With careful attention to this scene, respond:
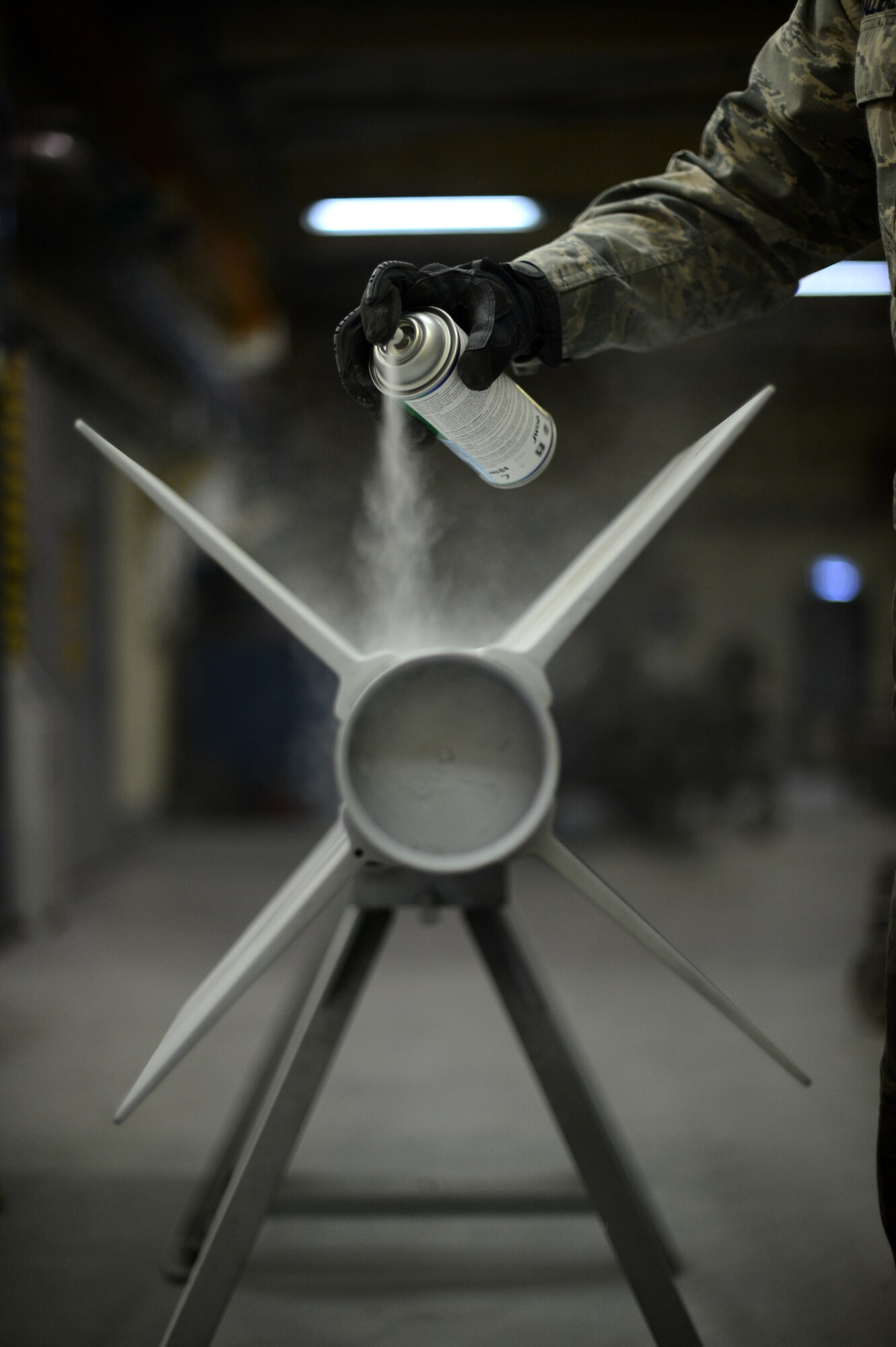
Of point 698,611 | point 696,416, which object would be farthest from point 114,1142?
point 698,611

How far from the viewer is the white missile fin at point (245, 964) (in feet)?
2.68

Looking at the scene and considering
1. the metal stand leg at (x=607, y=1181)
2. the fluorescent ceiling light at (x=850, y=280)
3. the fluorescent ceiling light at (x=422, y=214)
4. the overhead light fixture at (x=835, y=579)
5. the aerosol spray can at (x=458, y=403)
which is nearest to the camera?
the aerosol spray can at (x=458, y=403)

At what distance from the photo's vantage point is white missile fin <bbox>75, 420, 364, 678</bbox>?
0.91 meters

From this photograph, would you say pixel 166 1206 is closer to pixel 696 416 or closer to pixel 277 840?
pixel 277 840

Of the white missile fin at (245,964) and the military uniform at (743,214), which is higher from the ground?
the military uniform at (743,214)

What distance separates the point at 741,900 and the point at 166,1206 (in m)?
2.37

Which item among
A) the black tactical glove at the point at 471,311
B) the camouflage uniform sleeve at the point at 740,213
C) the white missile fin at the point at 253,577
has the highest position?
the camouflage uniform sleeve at the point at 740,213

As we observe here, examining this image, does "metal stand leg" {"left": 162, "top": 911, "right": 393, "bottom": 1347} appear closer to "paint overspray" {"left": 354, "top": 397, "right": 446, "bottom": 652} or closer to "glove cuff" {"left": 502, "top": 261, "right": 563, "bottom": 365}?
"paint overspray" {"left": 354, "top": 397, "right": 446, "bottom": 652}

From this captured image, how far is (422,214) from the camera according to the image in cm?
351

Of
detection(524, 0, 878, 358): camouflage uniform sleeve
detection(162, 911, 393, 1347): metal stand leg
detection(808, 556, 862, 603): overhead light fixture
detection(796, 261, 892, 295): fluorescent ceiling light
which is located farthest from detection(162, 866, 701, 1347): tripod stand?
detection(808, 556, 862, 603): overhead light fixture

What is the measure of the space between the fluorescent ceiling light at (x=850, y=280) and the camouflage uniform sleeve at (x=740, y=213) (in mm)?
2049

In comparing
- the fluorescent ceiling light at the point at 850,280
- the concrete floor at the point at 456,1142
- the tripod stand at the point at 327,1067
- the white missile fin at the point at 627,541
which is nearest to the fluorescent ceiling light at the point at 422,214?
the fluorescent ceiling light at the point at 850,280

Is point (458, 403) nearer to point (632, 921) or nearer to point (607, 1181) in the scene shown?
point (632, 921)

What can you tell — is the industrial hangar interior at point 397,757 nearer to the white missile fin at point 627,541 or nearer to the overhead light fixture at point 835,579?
the white missile fin at point 627,541
